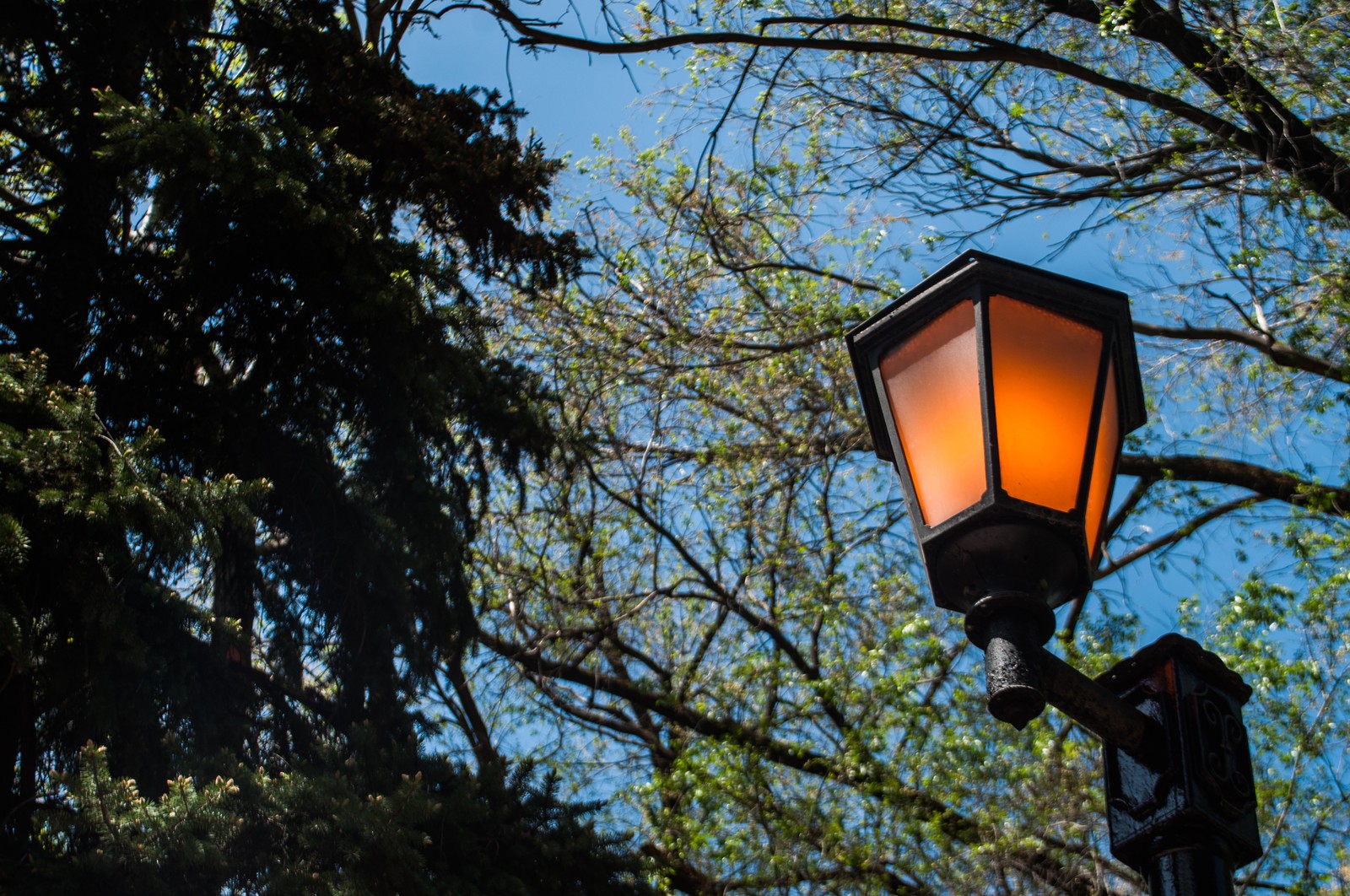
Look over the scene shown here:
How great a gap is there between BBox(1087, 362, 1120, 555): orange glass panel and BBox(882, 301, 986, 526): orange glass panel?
0.80 ft

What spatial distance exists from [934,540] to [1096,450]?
1.29 feet

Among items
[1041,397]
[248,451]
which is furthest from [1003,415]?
[248,451]

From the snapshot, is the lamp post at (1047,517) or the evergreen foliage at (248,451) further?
the evergreen foliage at (248,451)

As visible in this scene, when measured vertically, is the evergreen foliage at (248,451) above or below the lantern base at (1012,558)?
above

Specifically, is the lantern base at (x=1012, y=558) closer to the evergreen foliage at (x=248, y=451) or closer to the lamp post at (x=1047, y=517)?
the lamp post at (x=1047, y=517)

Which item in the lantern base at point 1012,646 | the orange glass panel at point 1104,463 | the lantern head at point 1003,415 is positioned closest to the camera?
the lantern base at point 1012,646

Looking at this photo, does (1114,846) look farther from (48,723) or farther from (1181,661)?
(48,723)

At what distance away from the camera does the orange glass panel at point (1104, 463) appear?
241 cm

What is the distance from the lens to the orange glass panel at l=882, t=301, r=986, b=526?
233 cm

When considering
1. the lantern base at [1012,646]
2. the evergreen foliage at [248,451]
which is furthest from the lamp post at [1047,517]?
the evergreen foliage at [248,451]

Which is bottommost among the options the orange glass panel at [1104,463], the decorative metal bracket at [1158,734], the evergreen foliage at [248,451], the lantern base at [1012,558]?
the decorative metal bracket at [1158,734]

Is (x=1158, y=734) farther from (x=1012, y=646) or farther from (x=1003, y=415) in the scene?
(x=1003, y=415)

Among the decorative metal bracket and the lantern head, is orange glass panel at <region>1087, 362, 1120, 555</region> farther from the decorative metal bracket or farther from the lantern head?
the decorative metal bracket

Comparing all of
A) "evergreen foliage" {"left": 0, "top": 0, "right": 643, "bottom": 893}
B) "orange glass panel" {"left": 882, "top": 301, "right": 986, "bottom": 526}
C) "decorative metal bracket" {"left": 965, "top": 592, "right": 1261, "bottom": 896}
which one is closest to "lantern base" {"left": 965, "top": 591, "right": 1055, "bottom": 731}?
"decorative metal bracket" {"left": 965, "top": 592, "right": 1261, "bottom": 896}
